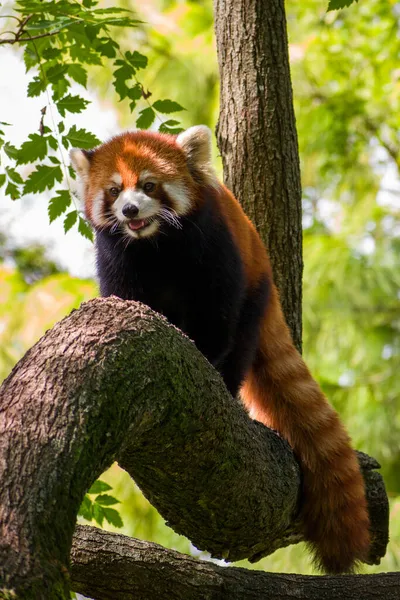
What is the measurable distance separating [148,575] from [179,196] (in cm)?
145

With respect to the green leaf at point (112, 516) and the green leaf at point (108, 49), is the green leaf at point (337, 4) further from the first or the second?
the green leaf at point (112, 516)

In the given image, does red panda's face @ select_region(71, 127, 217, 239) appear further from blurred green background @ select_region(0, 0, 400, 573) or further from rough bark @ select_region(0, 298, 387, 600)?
blurred green background @ select_region(0, 0, 400, 573)

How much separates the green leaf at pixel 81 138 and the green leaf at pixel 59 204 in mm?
194

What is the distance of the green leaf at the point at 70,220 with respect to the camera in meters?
3.22

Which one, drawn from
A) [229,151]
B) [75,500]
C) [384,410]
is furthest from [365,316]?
[75,500]

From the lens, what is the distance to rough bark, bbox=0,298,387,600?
1.68 metres

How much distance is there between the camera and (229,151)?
3.92 m

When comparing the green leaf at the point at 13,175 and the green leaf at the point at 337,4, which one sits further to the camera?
the green leaf at the point at 13,175

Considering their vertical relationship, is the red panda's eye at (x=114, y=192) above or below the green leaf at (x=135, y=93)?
below

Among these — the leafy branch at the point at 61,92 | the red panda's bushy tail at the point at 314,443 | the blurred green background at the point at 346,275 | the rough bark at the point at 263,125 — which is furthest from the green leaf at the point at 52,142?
the blurred green background at the point at 346,275

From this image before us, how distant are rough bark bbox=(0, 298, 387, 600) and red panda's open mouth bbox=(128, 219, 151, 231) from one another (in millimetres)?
818

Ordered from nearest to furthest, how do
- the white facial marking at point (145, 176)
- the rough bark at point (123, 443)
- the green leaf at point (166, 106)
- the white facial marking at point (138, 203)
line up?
the rough bark at point (123, 443) < the white facial marking at point (138, 203) < the white facial marking at point (145, 176) < the green leaf at point (166, 106)

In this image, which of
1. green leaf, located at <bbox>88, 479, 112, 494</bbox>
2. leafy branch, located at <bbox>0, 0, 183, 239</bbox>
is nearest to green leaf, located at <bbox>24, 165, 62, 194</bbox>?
leafy branch, located at <bbox>0, 0, 183, 239</bbox>

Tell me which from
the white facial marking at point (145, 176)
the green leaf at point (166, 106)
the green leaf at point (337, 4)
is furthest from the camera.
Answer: the green leaf at point (166, 106)
